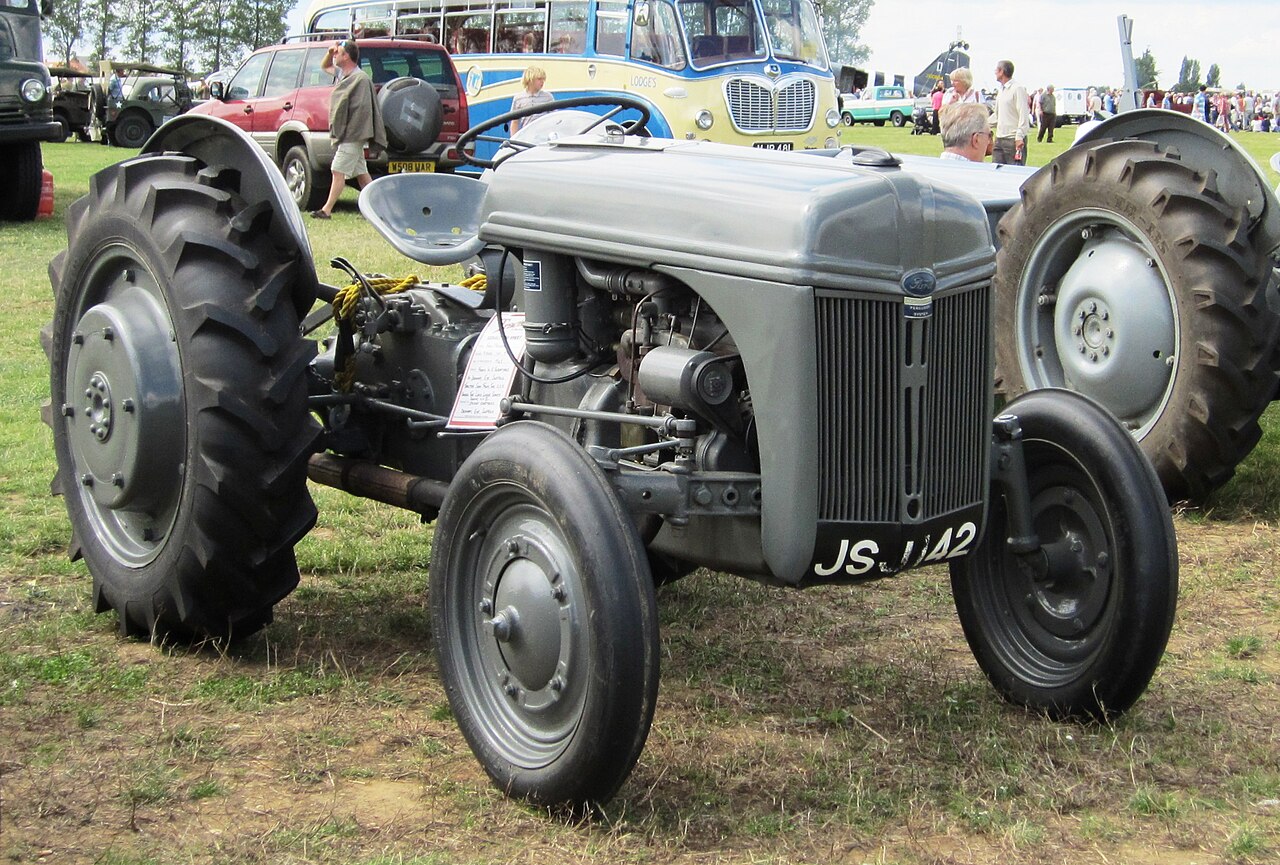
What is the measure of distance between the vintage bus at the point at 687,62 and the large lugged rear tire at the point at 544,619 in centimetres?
1342

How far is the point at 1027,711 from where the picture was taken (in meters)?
3.93

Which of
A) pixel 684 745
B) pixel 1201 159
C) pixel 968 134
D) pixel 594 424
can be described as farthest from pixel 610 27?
pixel 684 745

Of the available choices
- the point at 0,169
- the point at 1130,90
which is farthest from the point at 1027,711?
the point at 0,169

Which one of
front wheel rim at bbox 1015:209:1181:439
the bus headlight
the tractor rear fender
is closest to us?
the tractor rear fender

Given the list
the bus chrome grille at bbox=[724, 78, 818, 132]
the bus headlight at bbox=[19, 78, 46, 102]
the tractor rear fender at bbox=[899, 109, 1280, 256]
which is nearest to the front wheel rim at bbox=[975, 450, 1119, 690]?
the tractor rear fender at bbox=[899, 109, 1280, 256]

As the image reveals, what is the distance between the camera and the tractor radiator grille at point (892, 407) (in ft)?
10.6

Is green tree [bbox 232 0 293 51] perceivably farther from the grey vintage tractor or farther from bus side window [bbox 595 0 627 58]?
the grey vintage tractor

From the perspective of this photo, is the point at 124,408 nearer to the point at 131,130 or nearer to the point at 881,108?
the point at 131,130

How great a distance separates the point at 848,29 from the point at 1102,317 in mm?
138751

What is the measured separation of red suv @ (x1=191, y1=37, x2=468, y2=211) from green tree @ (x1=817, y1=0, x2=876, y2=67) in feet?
377

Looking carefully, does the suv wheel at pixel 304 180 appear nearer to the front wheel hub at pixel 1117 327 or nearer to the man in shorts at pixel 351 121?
the man in shorts at pixel 351 121

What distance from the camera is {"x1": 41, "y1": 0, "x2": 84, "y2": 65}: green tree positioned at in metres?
66.1

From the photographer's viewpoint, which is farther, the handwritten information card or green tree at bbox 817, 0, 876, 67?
green tree at bbox 817, 0, 876, 67

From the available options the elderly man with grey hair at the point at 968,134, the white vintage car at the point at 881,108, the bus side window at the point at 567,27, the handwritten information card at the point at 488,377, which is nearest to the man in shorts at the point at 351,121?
the bus side window at the point at 567,27
